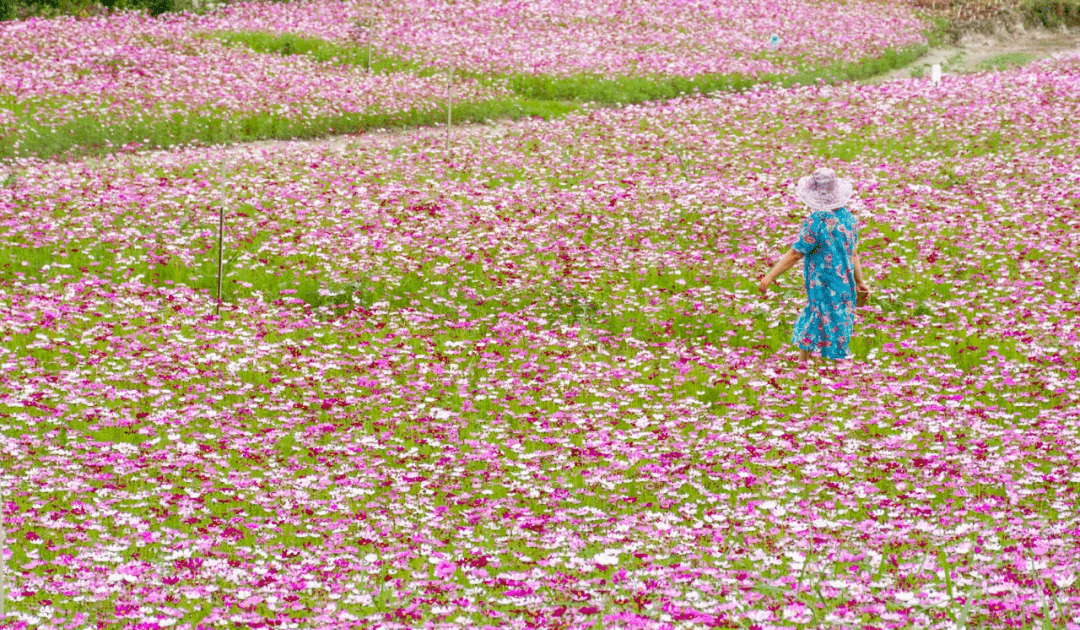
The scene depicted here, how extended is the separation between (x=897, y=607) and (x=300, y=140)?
56.2ft

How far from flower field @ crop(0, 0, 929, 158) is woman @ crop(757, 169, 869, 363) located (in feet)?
28.5

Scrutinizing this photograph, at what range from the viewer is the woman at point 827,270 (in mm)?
10609

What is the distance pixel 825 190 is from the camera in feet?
34.5

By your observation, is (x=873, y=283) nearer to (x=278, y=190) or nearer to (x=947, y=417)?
(x=947, y=417)

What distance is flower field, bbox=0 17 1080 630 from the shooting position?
6039mm

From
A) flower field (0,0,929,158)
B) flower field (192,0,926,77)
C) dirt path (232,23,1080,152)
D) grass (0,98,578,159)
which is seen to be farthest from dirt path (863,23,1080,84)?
grass (0,98,578,159)

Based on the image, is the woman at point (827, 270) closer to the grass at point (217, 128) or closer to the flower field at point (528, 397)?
the flower field at point (528, 397)

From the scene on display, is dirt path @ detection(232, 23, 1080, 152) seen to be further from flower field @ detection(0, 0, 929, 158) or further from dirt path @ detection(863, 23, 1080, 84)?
flower field @ detection(0, 0, 929, 158)

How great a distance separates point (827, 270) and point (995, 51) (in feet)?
86.8

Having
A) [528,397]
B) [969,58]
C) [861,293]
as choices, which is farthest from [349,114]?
[969,58]

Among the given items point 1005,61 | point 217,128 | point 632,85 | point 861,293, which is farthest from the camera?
point 1005,61

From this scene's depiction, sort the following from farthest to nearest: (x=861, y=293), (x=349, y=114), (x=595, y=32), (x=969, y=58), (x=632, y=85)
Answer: (x=969, y=58) < (x=595, y=32) < (x=632, y=85) < (x=349, y=114) < (x=861, y=293)

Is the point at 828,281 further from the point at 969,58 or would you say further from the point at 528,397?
the point at 969,58

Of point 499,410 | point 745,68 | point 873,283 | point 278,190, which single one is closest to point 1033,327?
point 873,283
